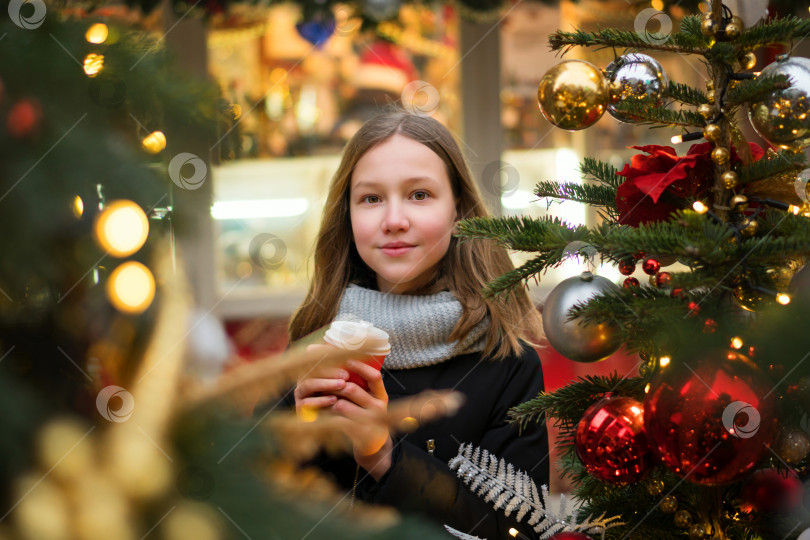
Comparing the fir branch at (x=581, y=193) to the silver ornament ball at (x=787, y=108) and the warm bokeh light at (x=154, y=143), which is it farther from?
the warm bokeh light at (x=154, y=143)

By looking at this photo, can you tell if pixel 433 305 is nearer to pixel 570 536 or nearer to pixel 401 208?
pixel 401 208

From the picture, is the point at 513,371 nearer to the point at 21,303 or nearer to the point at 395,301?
the point at 395,301

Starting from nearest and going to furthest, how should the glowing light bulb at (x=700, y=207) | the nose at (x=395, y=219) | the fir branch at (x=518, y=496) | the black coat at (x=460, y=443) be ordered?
the glowing light bulb at (x=700, y=207), the fir branch at (x=518, y=496), the black coat at (x=460, y=443), the nose at (x=395, y=219)

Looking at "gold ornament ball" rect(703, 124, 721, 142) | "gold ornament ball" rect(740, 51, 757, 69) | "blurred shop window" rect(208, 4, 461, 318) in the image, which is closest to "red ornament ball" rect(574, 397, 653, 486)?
"gold ornament ball" rect(703, 124, 721, 142)

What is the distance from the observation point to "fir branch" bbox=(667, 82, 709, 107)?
2.91 ft

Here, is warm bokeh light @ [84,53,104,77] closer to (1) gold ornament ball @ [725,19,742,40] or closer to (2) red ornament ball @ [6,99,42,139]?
(2) red ornament ball @ [6,99,42,139]

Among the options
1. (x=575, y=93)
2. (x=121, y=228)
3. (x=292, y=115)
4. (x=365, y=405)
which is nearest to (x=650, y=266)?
(x=575, y=93)

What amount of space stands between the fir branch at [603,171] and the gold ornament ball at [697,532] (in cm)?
43

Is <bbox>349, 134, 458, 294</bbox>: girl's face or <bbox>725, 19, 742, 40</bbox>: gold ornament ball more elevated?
<bbox>725, 19, 742, 40</bbox>: gold ornament ball

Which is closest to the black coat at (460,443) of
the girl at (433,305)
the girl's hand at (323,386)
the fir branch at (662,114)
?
the girl at (433,305)

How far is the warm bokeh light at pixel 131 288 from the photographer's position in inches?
12.5

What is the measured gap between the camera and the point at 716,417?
702mm

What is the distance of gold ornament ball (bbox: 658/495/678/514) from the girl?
1.08 ft

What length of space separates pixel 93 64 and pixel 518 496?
0.81 metres
